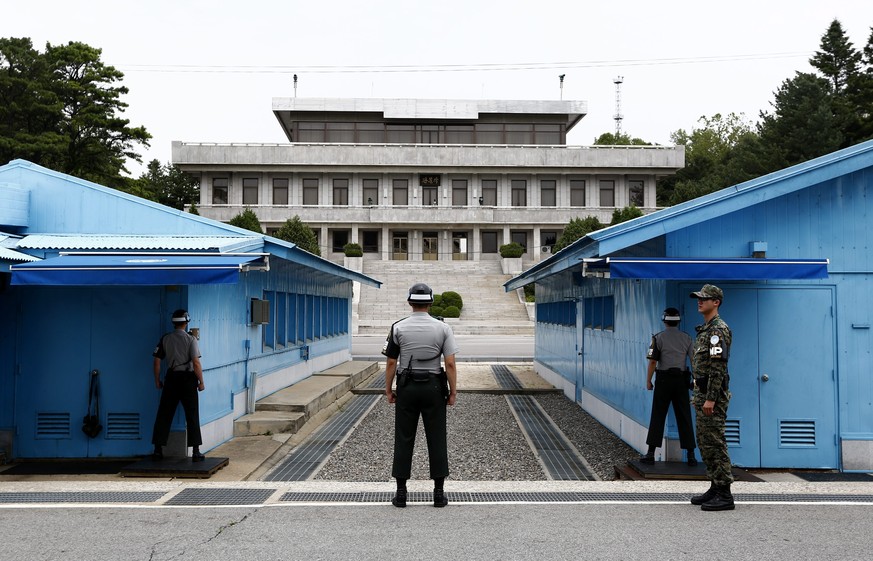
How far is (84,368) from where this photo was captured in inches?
A: 366

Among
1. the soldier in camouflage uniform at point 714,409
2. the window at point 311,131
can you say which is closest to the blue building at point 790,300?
the soldier in camouflage uniform at point 714,409

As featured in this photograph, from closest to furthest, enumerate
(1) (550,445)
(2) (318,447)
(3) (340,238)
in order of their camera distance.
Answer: (2) (318,447) → (1) (550,445) → (3) (340,238)

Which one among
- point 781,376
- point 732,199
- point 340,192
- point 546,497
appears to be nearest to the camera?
point 546,497

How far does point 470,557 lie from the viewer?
16.8 feet

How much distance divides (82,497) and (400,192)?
55.3 meters

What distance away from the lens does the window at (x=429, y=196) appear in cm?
6150

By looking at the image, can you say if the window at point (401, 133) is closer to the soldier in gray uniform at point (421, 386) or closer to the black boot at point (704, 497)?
the soldier in gray uniform at point (421, 386)

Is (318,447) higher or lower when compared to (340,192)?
lower

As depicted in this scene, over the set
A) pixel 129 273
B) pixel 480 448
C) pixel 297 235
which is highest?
pixel 297 235

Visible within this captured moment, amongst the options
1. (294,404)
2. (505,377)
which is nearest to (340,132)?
(505,377)

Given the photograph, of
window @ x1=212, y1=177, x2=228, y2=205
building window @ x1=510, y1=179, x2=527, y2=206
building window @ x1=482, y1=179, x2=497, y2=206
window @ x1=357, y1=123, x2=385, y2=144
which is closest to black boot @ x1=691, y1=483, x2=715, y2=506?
building window @ x1=482, y1=179, x2=497, y2=206

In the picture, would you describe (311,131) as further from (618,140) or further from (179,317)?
(179,317)

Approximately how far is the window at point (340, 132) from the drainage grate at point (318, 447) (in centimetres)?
5093

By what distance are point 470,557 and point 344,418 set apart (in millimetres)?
8712
